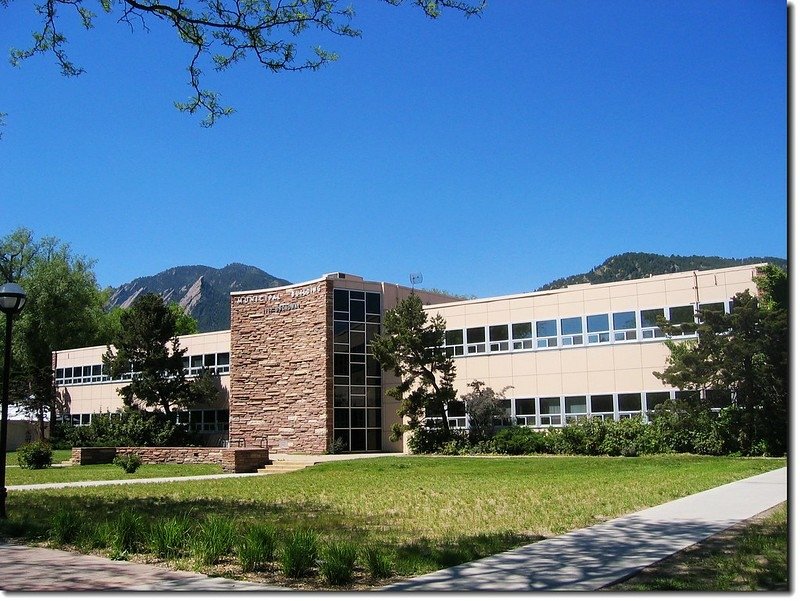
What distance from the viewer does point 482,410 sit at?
107ft

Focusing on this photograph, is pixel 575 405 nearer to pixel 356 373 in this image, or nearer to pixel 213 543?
pixel 356 373

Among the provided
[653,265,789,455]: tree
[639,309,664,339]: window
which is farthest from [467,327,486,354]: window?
[653,265,789,455]: tree

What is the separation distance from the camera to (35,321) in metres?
54.2

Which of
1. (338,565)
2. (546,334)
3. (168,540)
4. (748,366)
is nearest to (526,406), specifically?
(546,334)

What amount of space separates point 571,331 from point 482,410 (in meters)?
5.07

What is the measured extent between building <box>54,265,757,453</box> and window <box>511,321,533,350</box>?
50 millimetres

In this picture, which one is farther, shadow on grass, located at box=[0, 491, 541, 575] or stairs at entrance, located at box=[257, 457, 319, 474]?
stairs at entrance, located at box=[257, 457, 319, 474]

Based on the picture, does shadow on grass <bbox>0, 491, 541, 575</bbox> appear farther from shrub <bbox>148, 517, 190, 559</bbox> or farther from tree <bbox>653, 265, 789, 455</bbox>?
tree <bbox>653, 265, 789, 455</bbox>

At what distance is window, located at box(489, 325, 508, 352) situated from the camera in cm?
3528

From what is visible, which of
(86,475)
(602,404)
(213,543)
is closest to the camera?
(213,543)

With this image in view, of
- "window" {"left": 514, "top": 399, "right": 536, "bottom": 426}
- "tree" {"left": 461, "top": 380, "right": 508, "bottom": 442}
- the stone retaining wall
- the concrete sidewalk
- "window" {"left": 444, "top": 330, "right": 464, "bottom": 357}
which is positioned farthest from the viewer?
"window" {"left": 444, "top": 330, "right": 464, "bottom": 357}

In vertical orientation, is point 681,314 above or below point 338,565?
above

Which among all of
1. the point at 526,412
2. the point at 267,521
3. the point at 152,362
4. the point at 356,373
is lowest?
the point at 526,412

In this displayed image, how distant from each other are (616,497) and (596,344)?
19.0 metres
